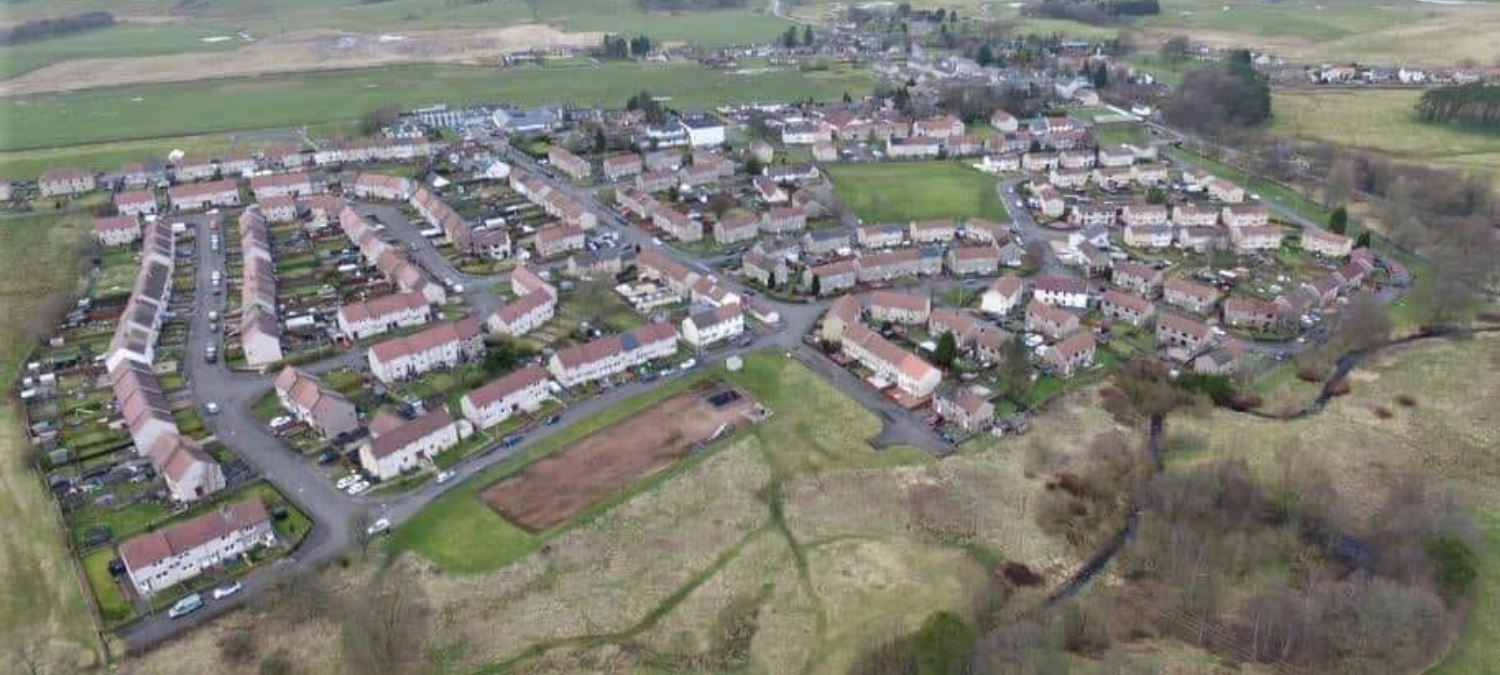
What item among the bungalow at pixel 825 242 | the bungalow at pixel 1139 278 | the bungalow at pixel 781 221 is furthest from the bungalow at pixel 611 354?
the bungalow at pixel 1139 278

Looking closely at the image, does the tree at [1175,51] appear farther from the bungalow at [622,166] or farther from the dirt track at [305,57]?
the bungalow at [622,166]

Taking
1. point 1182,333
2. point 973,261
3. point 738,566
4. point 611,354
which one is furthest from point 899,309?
point 738,566

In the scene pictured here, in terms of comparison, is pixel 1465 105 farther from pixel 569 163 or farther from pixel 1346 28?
pixel 569 163

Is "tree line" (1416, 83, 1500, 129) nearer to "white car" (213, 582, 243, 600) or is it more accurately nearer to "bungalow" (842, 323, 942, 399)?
"bungalow" (842, 323, 942, 399)

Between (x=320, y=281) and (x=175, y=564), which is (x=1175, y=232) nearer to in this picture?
(x=320, y=281)

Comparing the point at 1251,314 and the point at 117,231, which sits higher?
the point at 117,231

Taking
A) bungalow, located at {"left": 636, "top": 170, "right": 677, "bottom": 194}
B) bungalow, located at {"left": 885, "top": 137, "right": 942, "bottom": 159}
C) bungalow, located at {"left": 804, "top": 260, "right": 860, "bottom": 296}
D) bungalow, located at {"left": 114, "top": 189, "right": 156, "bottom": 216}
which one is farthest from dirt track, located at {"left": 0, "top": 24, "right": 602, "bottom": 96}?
bungalow, located at {"left": 804, "top": 260, "right": 860, "bottom": 296}

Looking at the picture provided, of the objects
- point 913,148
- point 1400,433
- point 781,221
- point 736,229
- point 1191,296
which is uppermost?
point 913,148
